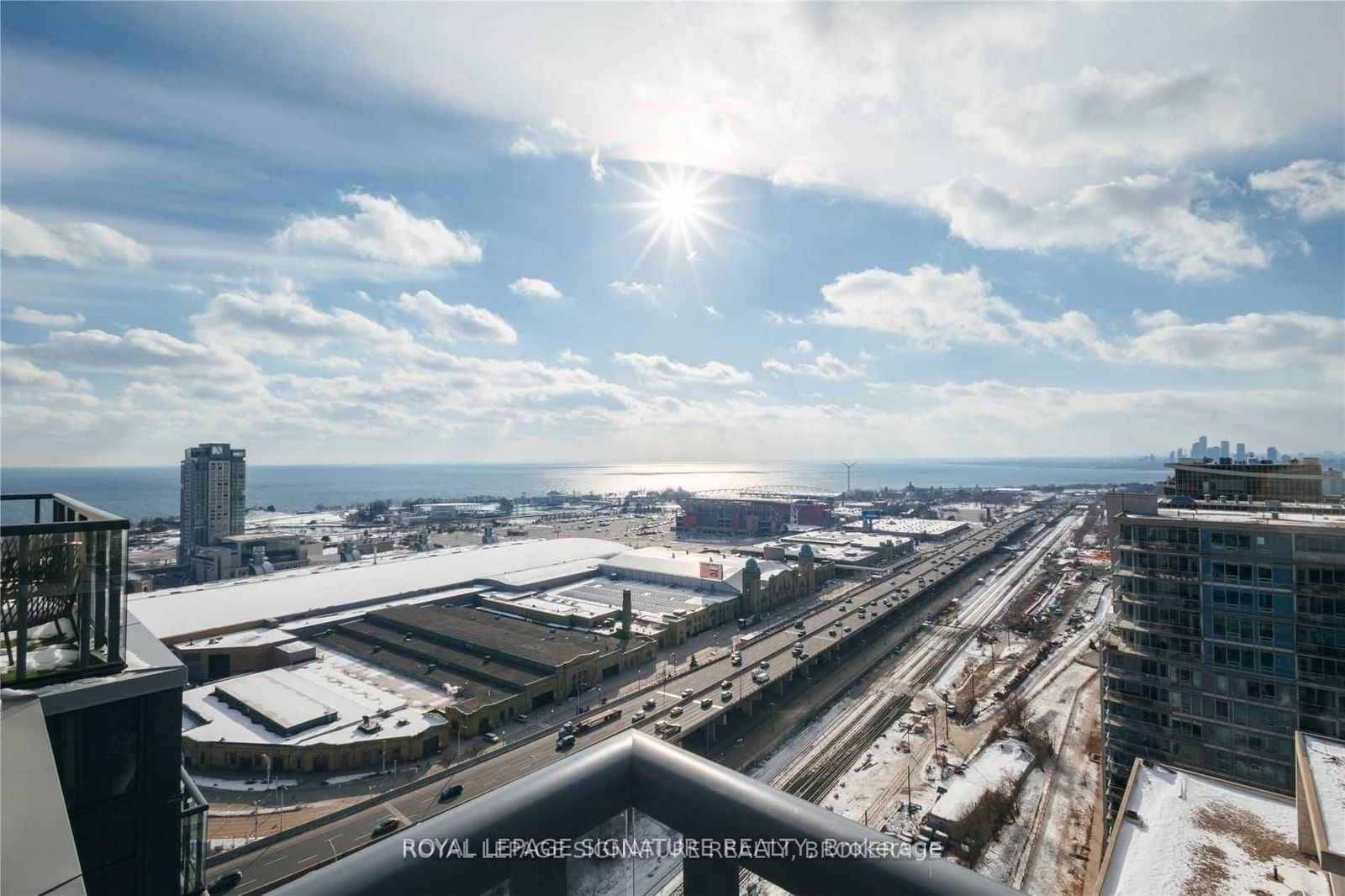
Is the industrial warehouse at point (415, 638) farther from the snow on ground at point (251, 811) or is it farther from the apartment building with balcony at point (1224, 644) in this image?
the apartment building with balcony at point (1224, 644)

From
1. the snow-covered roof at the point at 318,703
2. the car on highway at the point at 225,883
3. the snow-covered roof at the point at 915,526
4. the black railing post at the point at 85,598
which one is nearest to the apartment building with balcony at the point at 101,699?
the black railing post at the point at 85,598

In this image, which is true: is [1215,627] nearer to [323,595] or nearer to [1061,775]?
[1061,775]

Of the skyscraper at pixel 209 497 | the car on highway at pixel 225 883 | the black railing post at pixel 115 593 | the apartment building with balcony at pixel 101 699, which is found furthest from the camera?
the skyscraper at pixel 209 497

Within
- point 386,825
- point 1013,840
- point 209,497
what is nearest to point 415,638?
point 386,825

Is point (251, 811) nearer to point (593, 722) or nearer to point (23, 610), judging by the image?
point (593, 722)

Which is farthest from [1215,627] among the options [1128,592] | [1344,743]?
[1344,743]

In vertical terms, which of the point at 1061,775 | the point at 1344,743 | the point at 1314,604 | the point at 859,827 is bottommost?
the point at 1061,775
